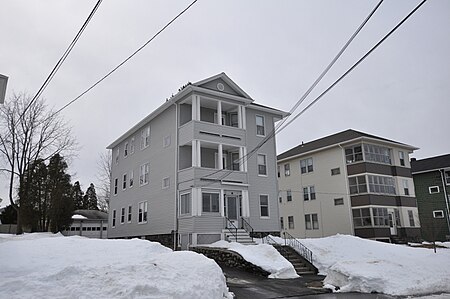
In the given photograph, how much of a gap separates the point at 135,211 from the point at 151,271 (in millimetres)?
19584

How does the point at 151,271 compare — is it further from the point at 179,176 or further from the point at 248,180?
the point at 248,180

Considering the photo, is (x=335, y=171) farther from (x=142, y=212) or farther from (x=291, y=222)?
(x=142, y=212)

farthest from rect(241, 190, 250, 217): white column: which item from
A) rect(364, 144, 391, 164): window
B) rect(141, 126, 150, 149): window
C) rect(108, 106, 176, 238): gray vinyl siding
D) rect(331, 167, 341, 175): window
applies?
rect(364, 144, 391, 164): window

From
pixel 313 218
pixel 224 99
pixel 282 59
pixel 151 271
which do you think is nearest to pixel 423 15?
pixel 282 59

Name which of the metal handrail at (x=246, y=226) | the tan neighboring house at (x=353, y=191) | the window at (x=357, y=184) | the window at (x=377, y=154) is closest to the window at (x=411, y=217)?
the tan neighboring house at (x=353, y=191)

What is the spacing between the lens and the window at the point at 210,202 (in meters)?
21.6

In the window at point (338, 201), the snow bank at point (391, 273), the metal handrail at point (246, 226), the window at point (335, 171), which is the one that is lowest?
the snow bank at point (391, 273)

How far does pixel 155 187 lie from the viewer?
25.5 meters

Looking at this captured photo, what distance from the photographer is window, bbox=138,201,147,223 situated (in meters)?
26.3

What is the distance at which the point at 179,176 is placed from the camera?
2280cm

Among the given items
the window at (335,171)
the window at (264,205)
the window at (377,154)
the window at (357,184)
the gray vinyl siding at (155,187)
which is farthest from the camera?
the window at (335,171)

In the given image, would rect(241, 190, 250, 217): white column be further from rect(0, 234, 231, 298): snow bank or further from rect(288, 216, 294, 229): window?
rect(288, 216, 294, 229): window

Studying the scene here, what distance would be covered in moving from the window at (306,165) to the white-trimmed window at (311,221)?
4.39 metres

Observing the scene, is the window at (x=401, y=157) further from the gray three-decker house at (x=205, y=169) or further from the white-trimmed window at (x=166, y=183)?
the white-trimmed window at (x=166, y=183)
